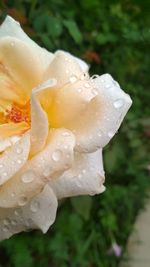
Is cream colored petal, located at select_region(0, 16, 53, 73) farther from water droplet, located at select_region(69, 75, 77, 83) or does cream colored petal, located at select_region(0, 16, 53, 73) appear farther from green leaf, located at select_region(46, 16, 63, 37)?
green leaf, located at select_region(46, 16, 63, 37)

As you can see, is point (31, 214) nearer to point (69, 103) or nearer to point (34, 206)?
point (34, 206)

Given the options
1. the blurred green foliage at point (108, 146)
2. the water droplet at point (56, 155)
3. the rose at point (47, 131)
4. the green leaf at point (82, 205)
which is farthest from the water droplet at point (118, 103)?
the green leaf at point (82, 205)

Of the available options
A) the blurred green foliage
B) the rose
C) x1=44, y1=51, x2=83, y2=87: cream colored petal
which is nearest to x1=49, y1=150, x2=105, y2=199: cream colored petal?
the rose

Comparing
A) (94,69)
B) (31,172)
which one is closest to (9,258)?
(94,69)

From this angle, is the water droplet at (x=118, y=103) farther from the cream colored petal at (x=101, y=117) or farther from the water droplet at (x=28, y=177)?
the water droplet at (x=28, y=177)

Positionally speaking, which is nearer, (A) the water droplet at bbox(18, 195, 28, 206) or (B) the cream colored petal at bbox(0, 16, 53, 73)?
(A) the water droplet at bbox(18, 195, 28, 206)

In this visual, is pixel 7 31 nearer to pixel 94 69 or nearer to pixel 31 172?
pixel 31 172

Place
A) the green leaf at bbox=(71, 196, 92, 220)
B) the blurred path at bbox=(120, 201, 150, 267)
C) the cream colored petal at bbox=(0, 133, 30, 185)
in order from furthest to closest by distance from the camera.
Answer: the blurred path at bbox=(120, 201, 150, 267)
the green leaf at bbox=(71, 196, 92, 220)
the cream colored petal at bbox=(0, 133, 30, 185)

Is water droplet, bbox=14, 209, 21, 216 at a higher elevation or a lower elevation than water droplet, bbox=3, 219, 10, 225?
higher
